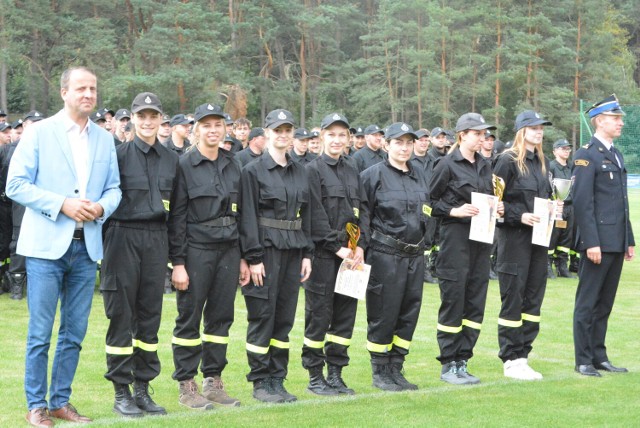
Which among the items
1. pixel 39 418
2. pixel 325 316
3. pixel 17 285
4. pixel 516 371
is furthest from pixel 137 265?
pixel 17 285

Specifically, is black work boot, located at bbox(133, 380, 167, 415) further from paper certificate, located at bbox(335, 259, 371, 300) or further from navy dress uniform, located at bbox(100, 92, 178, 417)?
paper certificate, located at bbox(335, 259, 371, 300)

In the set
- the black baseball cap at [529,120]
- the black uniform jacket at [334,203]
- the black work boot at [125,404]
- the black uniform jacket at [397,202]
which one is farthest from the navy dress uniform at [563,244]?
the black work boot at [125,404]

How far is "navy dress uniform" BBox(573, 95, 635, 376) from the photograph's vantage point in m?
8.68

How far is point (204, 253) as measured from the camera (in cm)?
713

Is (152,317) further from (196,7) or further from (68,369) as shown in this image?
(196,7)

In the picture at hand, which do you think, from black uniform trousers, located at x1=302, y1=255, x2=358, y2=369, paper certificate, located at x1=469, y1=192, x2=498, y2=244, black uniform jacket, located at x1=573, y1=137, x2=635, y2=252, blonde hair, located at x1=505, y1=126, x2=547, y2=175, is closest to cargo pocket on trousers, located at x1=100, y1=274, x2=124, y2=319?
black uniform trousers, located at x1=302, y1=255, x2=358, y2=369

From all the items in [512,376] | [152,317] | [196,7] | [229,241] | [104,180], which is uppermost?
[196,7]

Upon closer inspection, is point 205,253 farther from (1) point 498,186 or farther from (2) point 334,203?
(1) point 498,186

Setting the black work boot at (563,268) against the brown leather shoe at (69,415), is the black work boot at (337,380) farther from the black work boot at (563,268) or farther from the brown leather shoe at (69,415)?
the black work boot at (563,268)

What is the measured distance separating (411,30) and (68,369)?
166ft

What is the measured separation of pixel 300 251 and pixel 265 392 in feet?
3.91

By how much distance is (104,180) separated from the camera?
6664 millimetres

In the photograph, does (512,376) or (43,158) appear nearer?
(43,158)

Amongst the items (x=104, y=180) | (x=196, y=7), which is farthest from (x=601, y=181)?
(x=196, y=7)
